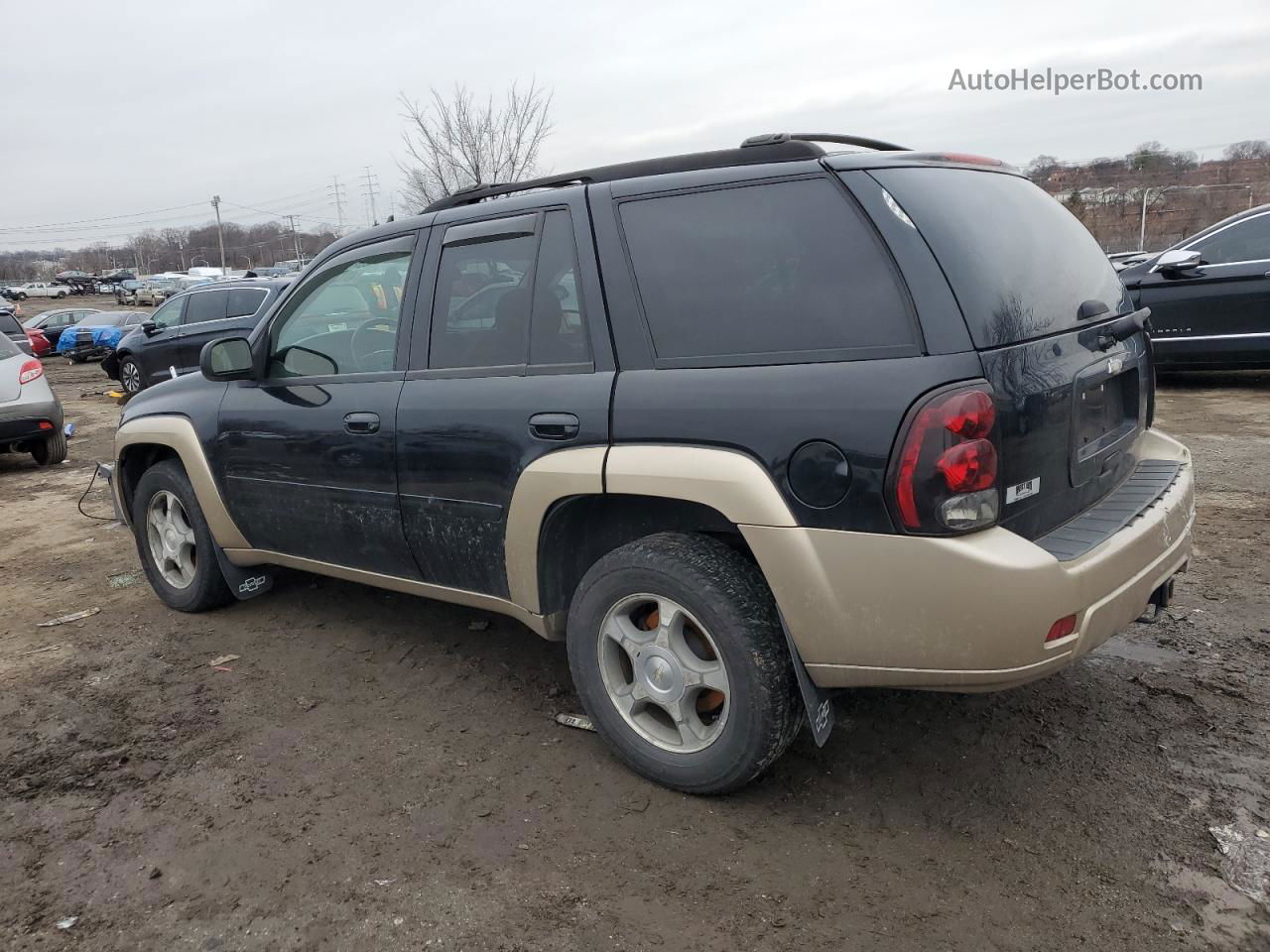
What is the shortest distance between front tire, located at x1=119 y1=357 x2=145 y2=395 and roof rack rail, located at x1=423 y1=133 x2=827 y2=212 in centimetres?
1493

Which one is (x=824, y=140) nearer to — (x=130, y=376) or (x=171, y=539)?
(x=171, y=539)

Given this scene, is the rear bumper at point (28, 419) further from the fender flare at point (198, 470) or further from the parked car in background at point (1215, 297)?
the parked car in background at point (1215, 297)

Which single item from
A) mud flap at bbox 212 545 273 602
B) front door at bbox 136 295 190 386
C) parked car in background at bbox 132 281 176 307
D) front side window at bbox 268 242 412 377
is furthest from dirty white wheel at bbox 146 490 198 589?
parked car in background at bbox 132 281 176 307

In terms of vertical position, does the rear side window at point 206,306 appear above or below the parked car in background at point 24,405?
above

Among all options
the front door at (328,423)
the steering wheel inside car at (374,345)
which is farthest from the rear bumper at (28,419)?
the steering wheel inside car at (374,345)

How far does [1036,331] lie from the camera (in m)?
2.57

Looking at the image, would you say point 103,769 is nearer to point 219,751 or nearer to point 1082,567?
point 219,751

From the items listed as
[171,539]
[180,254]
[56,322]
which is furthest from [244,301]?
[180,254]

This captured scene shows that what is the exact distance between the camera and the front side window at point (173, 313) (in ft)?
54.1

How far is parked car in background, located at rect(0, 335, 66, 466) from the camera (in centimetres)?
885

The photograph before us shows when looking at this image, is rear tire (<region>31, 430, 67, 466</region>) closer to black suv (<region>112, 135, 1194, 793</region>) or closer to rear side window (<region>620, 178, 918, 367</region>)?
black suv (<region>112, 135, 1194, 793</region>)

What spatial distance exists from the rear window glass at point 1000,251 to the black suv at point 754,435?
0.01 metres

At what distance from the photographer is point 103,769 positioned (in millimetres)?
3264

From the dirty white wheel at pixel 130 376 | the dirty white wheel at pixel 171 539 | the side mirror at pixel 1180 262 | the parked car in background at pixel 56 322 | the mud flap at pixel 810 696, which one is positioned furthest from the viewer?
the parked car in background at pixel 56 322
